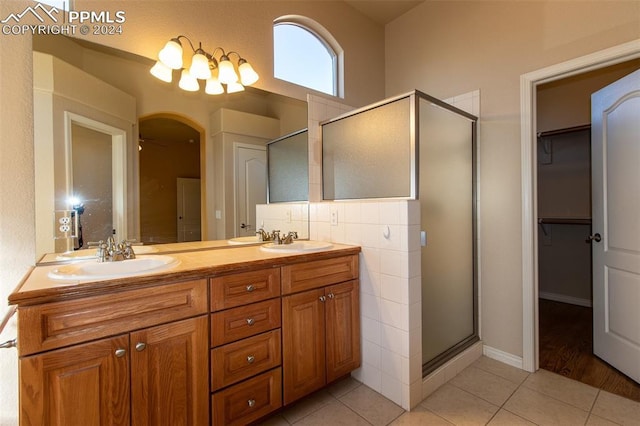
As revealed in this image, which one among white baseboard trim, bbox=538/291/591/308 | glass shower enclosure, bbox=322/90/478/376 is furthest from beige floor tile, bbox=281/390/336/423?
white baseboard trim, bbox=538/291/591/308

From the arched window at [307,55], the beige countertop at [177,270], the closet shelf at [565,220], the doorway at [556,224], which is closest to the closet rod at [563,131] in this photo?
the doorway at [556,224]

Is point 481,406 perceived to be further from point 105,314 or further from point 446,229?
point 105,314

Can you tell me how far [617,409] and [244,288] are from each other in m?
2.11

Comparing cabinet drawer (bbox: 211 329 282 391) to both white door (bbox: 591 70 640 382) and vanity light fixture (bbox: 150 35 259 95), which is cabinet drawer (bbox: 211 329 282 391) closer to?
vanity light fixture (bbox: 150 35 259 95)

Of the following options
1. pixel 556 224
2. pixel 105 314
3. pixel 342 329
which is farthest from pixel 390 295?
pixel 556 224

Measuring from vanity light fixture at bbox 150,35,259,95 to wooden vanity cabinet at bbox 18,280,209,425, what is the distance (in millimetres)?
1219

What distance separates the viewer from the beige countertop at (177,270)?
965mm

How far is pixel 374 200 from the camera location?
190cm

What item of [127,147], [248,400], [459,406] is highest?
[127,147]

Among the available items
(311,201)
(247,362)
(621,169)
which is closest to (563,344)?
(621,169)

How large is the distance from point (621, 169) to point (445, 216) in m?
1.15

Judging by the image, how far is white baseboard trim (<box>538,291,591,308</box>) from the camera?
326 centimetres

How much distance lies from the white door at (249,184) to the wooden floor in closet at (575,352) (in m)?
2.28

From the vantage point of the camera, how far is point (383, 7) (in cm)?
265
